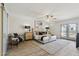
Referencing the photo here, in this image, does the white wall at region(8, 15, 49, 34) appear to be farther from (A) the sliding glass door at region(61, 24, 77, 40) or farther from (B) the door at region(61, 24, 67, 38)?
(A) the sliding glass door at region(61, 24, 77, 40)

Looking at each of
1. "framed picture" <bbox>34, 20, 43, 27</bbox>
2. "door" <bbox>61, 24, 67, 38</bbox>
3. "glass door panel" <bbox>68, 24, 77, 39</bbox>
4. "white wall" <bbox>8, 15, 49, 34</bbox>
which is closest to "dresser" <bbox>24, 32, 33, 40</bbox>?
"white wall" <bbox>8, 15, 49, 34</bbox>

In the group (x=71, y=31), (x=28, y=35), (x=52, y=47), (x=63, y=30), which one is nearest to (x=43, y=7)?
(x=52, y=47)

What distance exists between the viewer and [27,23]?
24.2ft

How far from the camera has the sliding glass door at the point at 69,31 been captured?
7606 millimetres

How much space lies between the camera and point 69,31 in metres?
8.10

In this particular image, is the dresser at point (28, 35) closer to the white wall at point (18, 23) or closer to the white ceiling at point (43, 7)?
the white wall at point (18, 23)

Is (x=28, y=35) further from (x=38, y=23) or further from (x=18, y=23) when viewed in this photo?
(x=38, y=23)

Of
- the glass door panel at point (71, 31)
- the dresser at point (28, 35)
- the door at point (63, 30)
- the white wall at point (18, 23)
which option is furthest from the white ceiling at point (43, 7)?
the door at point (63, 30)

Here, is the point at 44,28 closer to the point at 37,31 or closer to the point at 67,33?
the point at 37,31

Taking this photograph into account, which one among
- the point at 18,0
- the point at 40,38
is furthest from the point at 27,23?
the point at 18,0

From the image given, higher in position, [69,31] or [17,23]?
[17,23]

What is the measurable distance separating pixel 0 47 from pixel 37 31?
559 cm

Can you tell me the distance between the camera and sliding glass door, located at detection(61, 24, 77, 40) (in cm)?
761

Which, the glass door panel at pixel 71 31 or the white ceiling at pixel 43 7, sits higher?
the white ceiling at pixel 43 7
